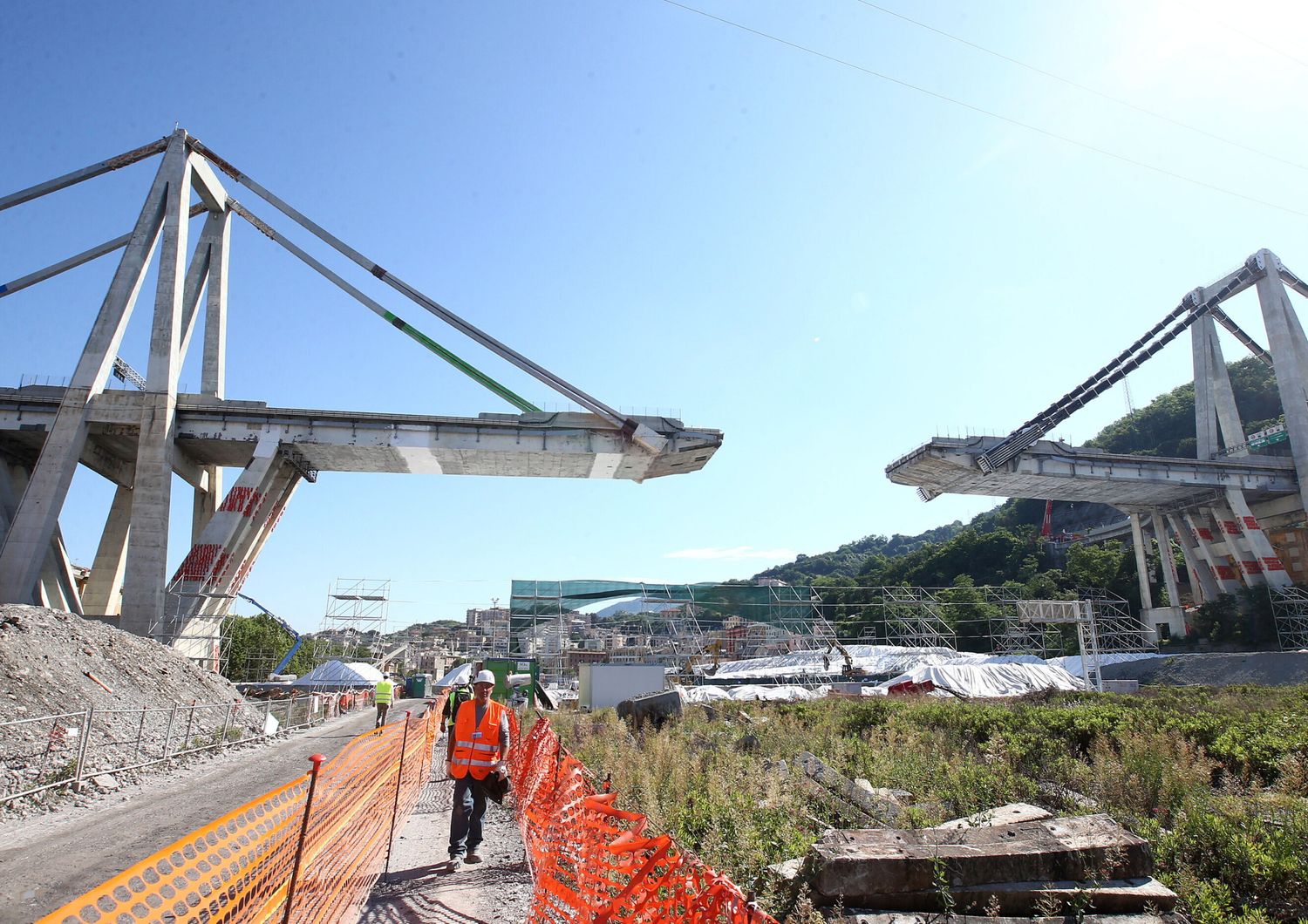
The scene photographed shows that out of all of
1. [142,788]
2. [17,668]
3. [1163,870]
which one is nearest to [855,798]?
[1163,870]

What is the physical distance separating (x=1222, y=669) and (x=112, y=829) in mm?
34850

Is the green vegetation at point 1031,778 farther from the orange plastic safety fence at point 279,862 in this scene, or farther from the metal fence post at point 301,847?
the metal fence post at point 301,847

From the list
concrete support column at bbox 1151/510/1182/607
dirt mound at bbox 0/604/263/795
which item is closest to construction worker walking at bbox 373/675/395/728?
dirt mound at bbox 0/604/263/795

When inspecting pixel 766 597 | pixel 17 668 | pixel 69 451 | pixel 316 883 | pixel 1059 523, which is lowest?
pixel 316 883

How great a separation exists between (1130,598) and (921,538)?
100612mm

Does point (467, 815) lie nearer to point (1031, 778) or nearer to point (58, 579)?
point (1031, 778)

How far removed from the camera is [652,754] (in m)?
9.47

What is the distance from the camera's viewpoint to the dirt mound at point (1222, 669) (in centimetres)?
2620

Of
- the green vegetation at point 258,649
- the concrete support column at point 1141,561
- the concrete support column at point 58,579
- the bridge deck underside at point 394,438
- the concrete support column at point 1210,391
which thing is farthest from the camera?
the green vegetation at point 258,649

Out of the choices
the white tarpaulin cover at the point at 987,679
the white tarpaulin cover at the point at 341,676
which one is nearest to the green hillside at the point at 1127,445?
the white tarpaulin cover at the point at 987,679

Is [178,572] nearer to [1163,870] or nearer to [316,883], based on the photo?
[316,883]

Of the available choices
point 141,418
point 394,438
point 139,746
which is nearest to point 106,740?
point 139,746

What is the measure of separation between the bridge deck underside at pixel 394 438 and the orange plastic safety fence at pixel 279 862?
2004cm

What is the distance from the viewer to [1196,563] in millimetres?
44125
